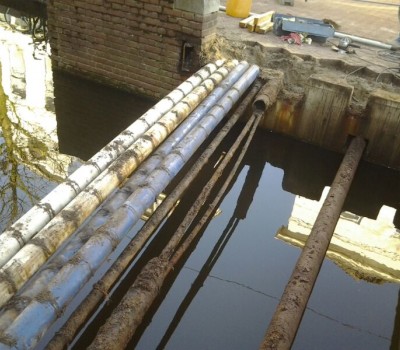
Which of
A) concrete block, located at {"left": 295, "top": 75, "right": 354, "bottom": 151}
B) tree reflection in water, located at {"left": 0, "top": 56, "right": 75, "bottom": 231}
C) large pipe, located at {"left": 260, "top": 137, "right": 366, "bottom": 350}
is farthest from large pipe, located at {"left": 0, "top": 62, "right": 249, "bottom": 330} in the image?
large pipe, located at {"left": 260, "top": 137, "right": 366, "bottom": 350}

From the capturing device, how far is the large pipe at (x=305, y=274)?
116 inches

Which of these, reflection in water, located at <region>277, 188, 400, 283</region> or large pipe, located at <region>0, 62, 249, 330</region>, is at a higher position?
large pipe, located at <region>0, 62, 249, 330</region>

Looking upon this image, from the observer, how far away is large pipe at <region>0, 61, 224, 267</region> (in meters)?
3.07

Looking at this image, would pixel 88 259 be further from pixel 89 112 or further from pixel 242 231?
pixel 89 112

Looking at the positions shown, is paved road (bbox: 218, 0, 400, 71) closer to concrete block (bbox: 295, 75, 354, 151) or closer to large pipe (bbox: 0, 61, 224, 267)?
concrete block (bbox: 295, 75, 354, 151)

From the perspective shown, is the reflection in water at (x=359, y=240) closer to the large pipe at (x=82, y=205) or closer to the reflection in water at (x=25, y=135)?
the large pipe at (x=82, y=205)

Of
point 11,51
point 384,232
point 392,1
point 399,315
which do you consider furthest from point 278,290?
point 392,1

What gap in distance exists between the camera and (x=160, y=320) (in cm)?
388

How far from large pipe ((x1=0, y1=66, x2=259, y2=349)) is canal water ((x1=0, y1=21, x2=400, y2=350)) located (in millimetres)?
943

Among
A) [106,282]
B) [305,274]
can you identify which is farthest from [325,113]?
[106,282]

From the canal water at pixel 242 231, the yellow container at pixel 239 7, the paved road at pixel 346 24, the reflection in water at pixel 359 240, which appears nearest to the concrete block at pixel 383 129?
the canal water at pixel 242 231

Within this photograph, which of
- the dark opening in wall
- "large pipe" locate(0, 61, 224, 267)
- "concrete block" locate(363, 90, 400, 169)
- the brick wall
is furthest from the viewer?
the dark opening in wall

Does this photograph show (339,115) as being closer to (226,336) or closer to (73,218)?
(226,336)

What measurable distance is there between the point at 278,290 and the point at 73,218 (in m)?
2.34
